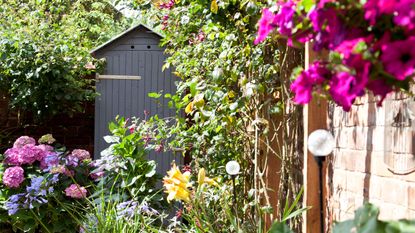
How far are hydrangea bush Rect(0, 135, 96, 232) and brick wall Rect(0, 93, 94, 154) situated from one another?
Answer: 1504mm

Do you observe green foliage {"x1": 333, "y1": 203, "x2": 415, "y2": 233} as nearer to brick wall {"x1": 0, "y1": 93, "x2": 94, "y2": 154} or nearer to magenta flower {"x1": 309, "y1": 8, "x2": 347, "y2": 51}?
magenta flower {"x1": 309, "y1": 8, "x2": 347, "y2": 51}

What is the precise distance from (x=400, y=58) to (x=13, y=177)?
3.69m

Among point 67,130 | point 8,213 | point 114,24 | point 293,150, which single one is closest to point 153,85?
point 67,130

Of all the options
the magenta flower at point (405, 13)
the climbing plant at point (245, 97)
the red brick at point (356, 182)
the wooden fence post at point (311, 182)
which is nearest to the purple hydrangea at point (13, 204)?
the climbing plant at point (245, 97)

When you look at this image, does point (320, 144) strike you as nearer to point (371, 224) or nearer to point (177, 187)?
point (371, 224)

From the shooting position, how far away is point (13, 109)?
606cm

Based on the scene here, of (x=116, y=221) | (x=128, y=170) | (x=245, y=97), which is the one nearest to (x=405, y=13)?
(x=245, y=97)

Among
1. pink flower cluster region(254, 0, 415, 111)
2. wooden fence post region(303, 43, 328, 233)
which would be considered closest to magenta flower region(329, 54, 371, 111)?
pink flower cluster region(254, 0, 415, 111)

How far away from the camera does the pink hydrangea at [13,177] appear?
4.30m

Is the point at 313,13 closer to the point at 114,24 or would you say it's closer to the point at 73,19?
the point at 73,19

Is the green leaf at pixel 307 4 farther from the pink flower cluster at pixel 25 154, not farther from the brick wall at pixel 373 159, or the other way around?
the pink flower cluster at pixel 25 154

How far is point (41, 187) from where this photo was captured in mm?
4227

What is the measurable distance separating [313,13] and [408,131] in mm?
857

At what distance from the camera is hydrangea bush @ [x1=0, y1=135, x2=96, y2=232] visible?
4.22 m
